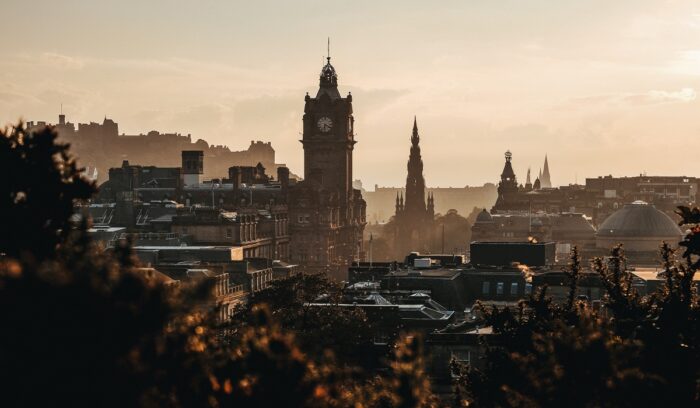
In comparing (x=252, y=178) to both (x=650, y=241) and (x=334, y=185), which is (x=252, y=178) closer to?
(x=334, y=185)

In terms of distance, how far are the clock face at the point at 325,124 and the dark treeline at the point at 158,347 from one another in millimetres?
137022

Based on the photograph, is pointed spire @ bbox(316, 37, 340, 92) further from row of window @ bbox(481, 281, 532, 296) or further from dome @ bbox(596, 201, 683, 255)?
row of window @ bbox(481, 281, 532, 296)

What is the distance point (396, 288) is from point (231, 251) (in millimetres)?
34728

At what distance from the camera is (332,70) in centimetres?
17625

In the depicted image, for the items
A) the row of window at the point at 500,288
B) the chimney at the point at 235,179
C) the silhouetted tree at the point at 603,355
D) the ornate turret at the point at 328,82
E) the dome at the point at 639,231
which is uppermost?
the ornate turret at the point at 328,82

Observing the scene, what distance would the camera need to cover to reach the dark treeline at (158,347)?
1691 cm

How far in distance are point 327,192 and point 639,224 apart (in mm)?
38913

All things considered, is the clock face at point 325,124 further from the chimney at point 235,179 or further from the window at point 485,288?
the window at point 485,288

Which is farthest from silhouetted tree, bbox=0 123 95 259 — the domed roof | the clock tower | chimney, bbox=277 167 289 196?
the domed roof

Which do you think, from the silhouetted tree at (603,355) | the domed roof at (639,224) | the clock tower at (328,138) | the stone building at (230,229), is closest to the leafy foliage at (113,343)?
the silhouetted tree at (603,355)

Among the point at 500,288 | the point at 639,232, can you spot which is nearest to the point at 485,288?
the point at 500,288

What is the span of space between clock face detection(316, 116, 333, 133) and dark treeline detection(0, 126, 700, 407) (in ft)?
450

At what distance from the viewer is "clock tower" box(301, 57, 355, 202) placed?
17075 centimetres

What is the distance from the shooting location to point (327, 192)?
16500 cm
